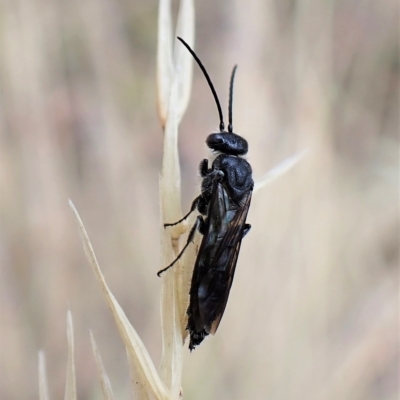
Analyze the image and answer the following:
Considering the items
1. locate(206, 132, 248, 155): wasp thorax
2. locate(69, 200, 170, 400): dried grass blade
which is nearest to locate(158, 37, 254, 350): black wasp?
locate(206, 132, 248, 155): wasp thorax

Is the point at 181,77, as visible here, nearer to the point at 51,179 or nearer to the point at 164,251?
the point at 164,251

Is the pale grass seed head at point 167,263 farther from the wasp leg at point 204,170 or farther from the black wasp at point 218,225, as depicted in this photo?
the wasp leg at point 204,170

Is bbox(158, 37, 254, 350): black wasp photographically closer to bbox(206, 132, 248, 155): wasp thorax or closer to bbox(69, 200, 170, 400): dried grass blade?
bbox(206, 132, 248, 155): wasp thorax

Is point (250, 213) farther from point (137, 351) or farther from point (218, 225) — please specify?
point (137, 351)

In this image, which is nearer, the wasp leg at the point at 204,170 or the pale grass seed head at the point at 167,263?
the pale grass seed head at the point at 167,263

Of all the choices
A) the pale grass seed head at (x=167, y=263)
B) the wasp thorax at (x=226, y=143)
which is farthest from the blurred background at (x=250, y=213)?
the pale grass seed head at (x=167, y=263)

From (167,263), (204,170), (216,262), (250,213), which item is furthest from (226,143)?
(167,263)
